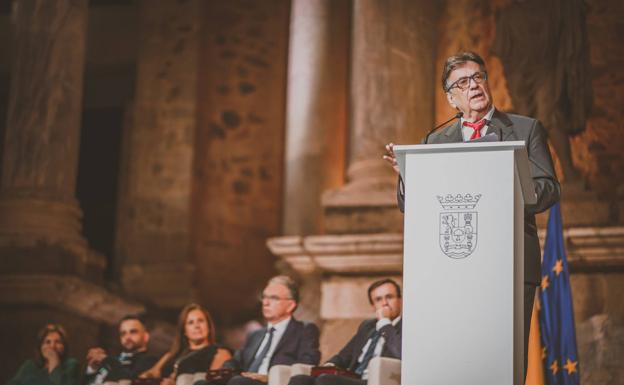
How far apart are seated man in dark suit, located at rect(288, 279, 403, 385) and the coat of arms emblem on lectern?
2497mm

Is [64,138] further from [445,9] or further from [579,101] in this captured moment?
[579,101]

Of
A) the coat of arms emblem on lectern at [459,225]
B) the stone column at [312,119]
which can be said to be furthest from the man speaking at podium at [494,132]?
the stone column at [312,119]

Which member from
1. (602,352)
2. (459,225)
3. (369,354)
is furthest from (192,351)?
(459,225)

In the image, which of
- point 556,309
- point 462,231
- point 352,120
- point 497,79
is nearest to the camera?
point 462,231

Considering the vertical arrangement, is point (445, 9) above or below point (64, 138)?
above

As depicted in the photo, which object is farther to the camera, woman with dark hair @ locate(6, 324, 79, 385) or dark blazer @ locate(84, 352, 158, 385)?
woman with dark hair @ locate(6, 324, 79, 385)

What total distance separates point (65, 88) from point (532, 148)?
22.0 ft

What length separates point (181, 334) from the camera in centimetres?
730

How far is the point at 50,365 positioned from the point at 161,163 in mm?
4975

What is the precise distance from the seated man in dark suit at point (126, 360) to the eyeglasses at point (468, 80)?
12.9ft

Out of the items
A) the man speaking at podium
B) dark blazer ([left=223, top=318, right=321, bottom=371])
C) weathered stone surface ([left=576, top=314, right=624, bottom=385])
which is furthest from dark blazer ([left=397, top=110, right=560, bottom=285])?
weathered stone surface ([left=576, top=314, right=624, bottom=385])

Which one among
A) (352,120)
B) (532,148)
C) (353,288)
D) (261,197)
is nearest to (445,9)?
(352,120)

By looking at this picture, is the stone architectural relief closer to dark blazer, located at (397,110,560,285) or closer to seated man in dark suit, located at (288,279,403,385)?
seated man in dark suit, located at (288,279,403,385)

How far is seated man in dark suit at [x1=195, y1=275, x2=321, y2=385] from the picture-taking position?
6.48 metres
